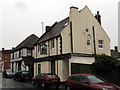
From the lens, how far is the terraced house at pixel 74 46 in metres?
18.2

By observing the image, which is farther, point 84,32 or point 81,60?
point 84,32

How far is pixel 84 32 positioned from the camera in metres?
21.2

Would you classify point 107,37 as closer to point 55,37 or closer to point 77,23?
point 77,23

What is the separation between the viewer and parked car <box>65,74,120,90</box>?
9.04 m

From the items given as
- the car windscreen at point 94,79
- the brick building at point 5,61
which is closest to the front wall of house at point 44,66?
the car windscreen at point 94,79

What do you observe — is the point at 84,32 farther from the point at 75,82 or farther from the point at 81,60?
the point at 75,82

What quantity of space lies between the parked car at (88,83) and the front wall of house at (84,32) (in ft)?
28.5

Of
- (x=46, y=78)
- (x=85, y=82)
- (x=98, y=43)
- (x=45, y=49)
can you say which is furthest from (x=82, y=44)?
(x=85, y=82)

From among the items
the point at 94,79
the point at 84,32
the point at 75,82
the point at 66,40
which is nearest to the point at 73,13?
the point at 84,32

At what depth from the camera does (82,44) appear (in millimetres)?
20641

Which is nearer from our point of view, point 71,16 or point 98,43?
point 71,16

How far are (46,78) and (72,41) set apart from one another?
22.8 ft

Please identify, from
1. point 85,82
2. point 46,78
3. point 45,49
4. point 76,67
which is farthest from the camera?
point 45,49

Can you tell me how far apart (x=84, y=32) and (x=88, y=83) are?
12.5 metres
